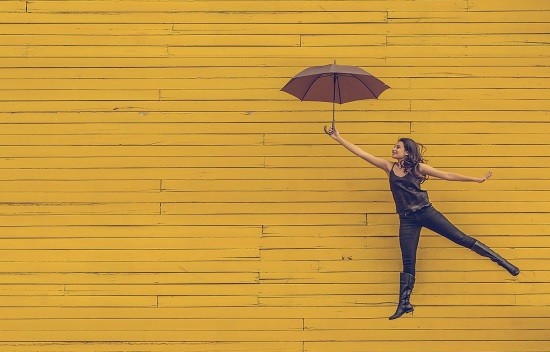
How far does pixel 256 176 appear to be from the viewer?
8.63 meters

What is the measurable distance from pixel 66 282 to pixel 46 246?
1.45 ft

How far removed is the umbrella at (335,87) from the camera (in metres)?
8.16

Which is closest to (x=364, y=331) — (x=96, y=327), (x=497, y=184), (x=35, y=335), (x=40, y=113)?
(x=497, y=184)

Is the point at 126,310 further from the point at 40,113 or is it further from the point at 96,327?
the point at 40,113

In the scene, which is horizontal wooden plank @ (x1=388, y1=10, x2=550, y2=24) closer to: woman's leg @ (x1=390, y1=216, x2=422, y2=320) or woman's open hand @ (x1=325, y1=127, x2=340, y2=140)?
woman's open hand @ (x1=325, y1=127, x2=340, y2=140)

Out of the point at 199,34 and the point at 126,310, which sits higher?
the point at 199,34

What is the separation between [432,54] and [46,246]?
4653 millimetres

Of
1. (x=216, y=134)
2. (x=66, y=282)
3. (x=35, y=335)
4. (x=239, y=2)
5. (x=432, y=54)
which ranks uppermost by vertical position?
(x=239, y=2)

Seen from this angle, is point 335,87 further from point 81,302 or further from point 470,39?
point 81,302

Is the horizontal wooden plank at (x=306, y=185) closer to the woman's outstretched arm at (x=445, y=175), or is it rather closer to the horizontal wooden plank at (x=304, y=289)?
the woman's outstretched arm at (x=445, y=175)

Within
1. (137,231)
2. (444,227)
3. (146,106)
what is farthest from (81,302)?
(444,227)

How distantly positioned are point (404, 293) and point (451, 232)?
79 cm

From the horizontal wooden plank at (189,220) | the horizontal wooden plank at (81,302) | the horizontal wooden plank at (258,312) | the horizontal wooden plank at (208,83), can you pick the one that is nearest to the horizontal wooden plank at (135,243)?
the horizontal wooden plank at (189,220)

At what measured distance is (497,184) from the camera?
339 inches
